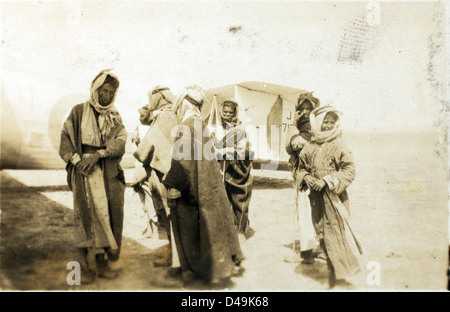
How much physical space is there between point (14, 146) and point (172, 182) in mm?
1867

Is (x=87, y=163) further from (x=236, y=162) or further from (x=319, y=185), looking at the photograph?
(x=319, y=185)

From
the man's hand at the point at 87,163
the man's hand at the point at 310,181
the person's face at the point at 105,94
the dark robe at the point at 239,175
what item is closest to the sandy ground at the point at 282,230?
the dark robe at the point at 239,175

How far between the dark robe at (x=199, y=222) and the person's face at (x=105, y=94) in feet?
2.80

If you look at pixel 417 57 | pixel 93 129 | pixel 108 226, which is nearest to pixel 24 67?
pixel 93 129

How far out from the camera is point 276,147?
445 cm

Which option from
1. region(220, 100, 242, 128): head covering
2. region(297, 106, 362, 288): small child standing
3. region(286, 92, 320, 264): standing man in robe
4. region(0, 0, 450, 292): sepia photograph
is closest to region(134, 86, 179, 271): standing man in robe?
region(0, 0, 450, 292): sepia photograph

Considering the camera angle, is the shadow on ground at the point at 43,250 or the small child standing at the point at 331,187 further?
the small child standing at the point at 331,187

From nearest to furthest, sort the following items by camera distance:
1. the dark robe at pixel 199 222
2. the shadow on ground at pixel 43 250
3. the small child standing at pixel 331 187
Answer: the dark robe at pixel 199 222
the shadow on ground at pixel 43 250
the small child standing at pixel 331 187

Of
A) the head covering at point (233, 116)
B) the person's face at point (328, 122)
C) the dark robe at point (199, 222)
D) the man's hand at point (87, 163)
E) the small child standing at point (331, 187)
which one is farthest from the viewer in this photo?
the head covering at point (233, 116)

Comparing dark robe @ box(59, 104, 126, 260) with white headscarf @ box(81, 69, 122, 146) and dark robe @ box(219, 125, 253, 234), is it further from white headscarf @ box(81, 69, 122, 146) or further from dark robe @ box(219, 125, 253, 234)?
dark robe @ box(219, 125, 253, 234)

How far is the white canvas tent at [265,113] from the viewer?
444 centimetres

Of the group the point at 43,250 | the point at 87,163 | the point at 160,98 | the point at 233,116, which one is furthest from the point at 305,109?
the point at 43,250

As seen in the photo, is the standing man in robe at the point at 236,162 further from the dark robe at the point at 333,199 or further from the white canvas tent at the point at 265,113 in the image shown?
the dark robe at the point at 333,199

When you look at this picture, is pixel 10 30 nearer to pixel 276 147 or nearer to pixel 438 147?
pixel 276 147
